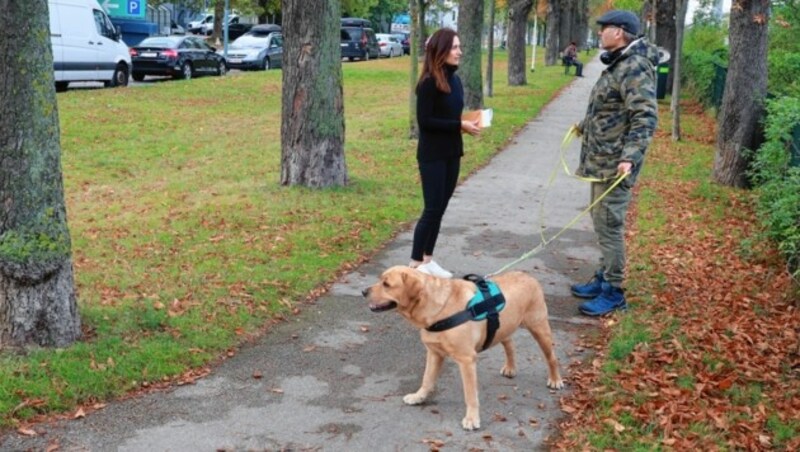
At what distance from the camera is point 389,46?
51.4 meters

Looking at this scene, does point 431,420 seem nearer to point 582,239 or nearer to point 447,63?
point 447,63

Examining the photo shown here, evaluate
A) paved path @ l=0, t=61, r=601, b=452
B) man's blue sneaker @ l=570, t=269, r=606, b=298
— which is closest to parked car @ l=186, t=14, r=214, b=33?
paved path @ l=0, t=61, r=601, b=452

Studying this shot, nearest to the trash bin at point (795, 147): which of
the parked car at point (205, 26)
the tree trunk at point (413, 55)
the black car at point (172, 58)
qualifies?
the tree trunk at point (413, 55)

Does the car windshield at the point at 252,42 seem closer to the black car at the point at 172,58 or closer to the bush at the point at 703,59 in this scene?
the black car at the point at 172,58

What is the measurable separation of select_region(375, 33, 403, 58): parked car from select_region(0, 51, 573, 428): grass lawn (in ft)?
107

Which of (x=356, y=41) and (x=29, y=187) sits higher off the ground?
(x=356, y=41)

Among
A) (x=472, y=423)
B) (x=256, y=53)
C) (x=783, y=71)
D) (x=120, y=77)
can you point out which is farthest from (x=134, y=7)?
(x=472, y=423)

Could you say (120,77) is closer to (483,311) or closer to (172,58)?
(172,58)

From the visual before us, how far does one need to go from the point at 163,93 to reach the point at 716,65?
13.9 meters

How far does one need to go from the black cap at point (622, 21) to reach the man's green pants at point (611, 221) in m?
1.09

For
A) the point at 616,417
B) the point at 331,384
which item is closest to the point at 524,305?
the point at 616,417

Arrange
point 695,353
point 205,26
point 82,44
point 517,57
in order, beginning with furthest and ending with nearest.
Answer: point 205,26, point 517,57, point 82,44, point 695,353

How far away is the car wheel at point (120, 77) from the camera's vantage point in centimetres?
2414

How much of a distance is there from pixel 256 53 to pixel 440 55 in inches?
1163
